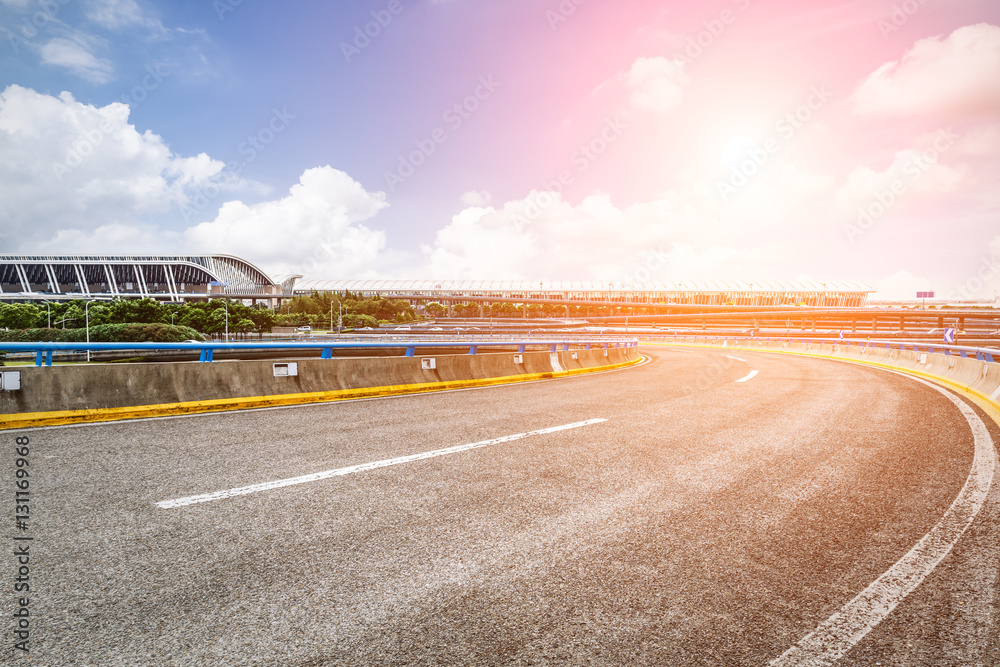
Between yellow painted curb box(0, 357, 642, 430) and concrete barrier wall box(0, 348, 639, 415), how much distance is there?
0.32 feet

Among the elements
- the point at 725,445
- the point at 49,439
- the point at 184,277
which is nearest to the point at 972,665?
the point at 725,445

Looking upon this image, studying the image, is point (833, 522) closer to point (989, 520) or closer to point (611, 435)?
point (989, 520)

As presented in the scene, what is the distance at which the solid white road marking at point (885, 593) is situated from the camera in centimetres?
249

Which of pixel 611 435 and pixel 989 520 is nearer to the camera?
pixel 989 520

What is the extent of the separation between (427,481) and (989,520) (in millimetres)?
4425

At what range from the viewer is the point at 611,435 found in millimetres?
7129

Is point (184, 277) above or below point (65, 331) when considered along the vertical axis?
above

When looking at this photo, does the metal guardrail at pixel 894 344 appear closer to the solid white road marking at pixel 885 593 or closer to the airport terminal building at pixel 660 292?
the solid white road marking at pixel 885 593

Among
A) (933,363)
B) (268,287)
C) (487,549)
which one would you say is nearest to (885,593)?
(487,549)

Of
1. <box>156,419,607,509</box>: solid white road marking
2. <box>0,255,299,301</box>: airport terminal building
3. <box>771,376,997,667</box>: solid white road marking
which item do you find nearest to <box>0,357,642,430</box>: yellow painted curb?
<box>156,419,607,509</box>: solid white road marking

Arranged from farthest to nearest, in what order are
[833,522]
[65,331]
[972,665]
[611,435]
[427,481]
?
1. [65,331]
2. [611,435]
3. [427,481]
4. [833,522]
5. [972,665]

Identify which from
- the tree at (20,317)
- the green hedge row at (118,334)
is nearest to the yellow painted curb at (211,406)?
the green hedge row at (118,334)

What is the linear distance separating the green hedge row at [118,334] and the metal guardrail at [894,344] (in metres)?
63.7

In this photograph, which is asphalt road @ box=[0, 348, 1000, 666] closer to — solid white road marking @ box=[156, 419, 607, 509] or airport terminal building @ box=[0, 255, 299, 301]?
solid white road marking @ box=[156, 419, 607, 509]
